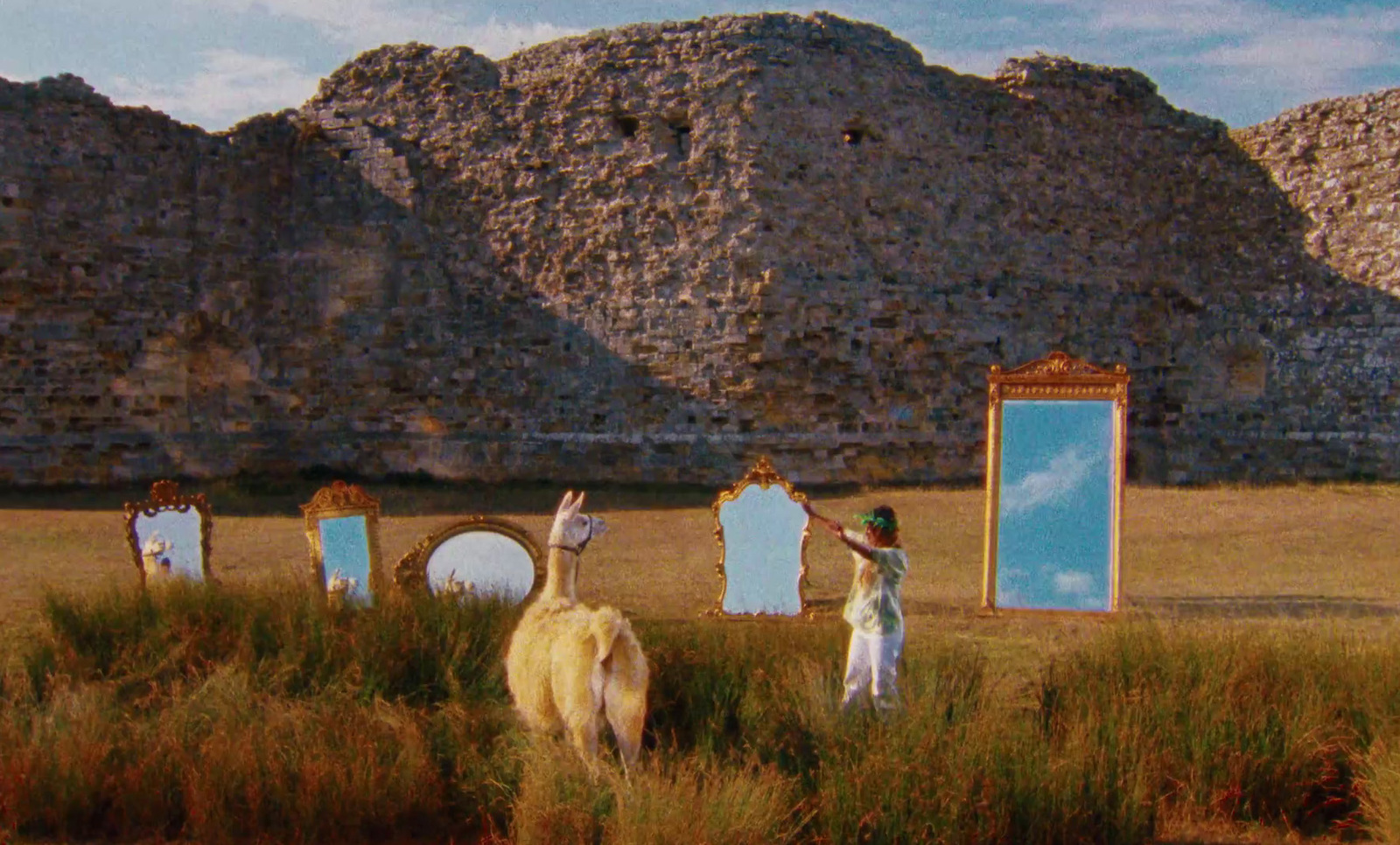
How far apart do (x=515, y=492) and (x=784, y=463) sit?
2934 millimetres

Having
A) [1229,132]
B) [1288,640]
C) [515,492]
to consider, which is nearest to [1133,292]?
[1229,132]

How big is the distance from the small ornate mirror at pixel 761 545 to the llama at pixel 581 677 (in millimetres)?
2440

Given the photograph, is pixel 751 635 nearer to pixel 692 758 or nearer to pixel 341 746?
pixel 692 758

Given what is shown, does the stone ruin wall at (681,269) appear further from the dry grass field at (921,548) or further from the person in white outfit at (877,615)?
the person in white outfit at (877,615)

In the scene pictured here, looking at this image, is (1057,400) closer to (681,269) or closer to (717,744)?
(717,744)

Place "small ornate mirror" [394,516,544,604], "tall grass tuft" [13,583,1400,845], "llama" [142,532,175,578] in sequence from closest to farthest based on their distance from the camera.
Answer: "tall grass tuft" [13,583,1400,845] < "small ornate mirror" [394,516,544,604] < "llama" [142,532,175,578]

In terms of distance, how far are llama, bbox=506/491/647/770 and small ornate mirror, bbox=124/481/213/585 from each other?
129 inches

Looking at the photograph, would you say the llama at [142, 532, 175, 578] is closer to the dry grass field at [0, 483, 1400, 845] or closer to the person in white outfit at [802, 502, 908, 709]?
the dry grass field at [0, 483, 1400, 845]

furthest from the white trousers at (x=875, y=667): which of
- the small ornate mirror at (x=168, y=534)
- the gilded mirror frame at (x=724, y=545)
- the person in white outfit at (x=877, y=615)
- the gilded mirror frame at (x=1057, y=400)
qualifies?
the small ornate mirror at (x=168, y=534)

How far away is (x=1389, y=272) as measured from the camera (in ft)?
56.0

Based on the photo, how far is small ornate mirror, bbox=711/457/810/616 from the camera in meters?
8.73

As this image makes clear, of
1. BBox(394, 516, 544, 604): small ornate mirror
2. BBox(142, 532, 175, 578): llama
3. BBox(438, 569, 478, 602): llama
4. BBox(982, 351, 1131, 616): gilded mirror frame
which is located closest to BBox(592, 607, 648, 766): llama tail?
BBox(438, 569, 478, 602): llama

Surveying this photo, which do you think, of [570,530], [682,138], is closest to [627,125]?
[682,138]

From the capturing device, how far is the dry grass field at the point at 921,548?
9016mm
